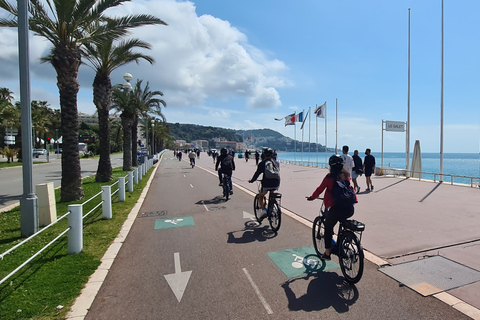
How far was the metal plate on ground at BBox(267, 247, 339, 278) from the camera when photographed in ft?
14.8

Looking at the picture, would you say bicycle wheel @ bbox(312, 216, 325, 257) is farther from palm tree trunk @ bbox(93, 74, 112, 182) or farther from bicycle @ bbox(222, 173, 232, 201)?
palm tree trunk @ bbox(93, 74, 112, 182)

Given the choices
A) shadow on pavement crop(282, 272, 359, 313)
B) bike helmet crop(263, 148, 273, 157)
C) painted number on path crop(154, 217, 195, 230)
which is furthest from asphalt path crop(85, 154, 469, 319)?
bike helmet crop(263, 148, 273, 157)

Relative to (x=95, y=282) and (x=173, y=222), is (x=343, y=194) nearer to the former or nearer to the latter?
(x=95, y=282)

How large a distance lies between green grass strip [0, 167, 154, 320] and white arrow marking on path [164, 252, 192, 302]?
1.18 meters

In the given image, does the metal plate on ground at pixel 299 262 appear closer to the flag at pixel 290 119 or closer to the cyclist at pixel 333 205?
the cyclist at pixel 333 205

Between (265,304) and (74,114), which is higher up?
(74,114)

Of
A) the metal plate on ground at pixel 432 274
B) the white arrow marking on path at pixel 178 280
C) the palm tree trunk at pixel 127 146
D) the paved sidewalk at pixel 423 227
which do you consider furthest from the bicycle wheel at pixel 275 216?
the palm tree trunk at pixel 127 146

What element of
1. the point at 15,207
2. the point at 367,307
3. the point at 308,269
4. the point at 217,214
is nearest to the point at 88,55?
the point at 15,207

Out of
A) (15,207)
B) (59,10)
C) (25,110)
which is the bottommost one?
(15,207)

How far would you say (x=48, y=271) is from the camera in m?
4.38

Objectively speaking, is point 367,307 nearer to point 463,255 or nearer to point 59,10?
point 463,255

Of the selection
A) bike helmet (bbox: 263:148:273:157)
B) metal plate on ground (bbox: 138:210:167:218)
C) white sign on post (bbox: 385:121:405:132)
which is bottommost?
metal plate on ground (bbox: 138:210:167:218)

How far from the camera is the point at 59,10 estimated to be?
30.5 feet

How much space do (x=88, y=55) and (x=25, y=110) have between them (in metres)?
10.7
